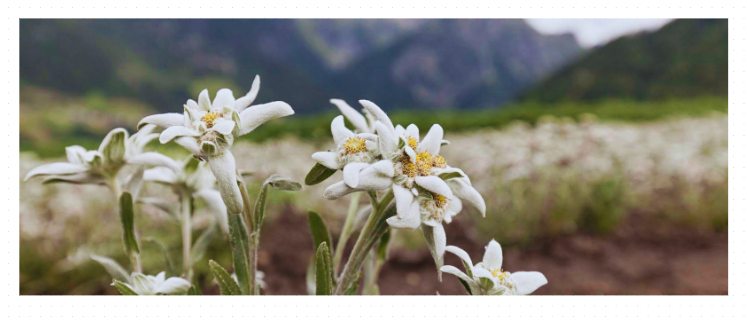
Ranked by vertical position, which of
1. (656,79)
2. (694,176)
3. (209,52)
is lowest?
(694,176)

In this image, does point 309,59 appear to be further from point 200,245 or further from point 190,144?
point 190,144

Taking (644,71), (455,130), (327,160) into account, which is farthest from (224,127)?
(644,71)

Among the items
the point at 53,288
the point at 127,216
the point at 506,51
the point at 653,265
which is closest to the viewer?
the point at 127,216

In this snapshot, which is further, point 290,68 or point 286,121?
point 290,68
